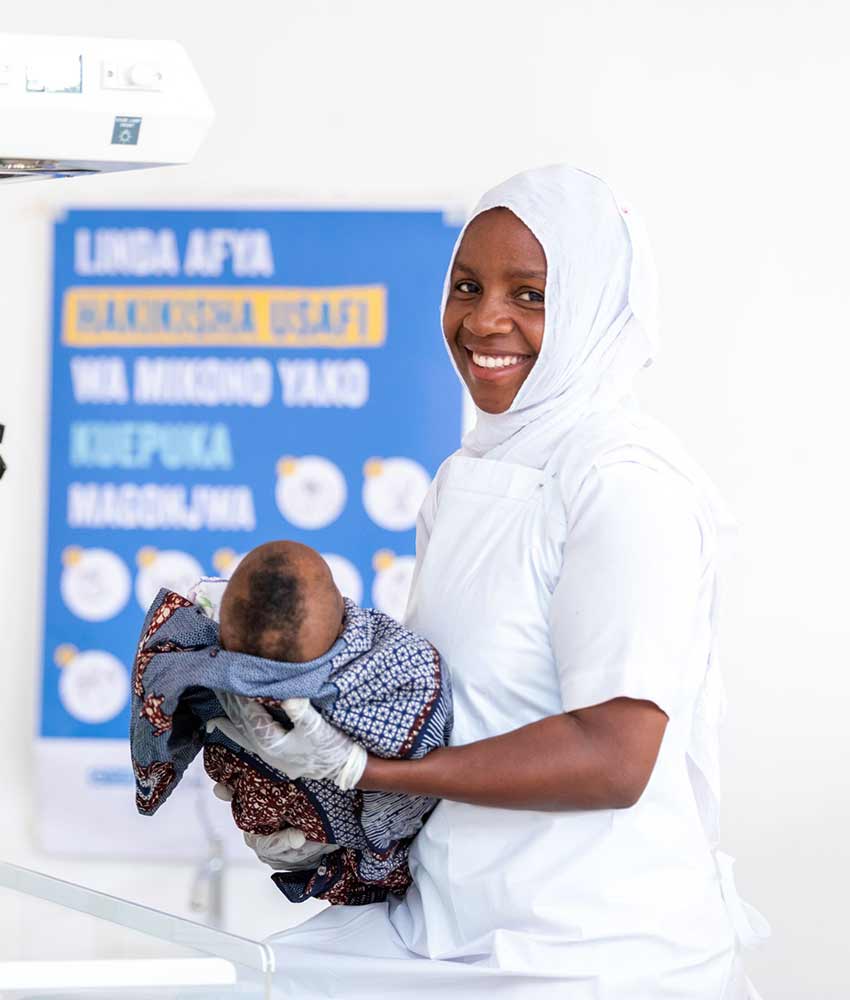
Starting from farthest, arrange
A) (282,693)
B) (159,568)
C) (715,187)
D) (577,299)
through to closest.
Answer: (159,568) < (715,187) < (577,299) < (282,693)

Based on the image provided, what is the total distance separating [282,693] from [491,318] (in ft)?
1.64

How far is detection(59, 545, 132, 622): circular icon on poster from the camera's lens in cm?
291

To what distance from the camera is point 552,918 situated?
4.13ft

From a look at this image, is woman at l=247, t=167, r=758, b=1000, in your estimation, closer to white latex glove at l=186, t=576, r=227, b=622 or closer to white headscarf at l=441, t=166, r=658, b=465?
white headscarf at l=441, t=166, r=658, b=465

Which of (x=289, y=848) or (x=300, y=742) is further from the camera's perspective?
(x=289, y=848)

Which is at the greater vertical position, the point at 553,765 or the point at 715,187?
the point at 715,187

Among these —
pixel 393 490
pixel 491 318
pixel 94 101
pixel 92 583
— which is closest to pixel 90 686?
pixel 92 583

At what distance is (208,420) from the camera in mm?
2918

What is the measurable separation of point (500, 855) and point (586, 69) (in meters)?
2.02

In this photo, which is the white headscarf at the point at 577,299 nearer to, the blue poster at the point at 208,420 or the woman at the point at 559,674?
the woman at the point at 559,674

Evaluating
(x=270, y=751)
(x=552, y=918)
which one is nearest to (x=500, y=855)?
(x=552, y=918)

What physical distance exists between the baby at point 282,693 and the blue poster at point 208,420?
1582mm

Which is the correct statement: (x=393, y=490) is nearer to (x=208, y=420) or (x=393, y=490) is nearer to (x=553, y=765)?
(x=208, y=420)

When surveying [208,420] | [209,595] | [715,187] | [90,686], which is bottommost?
[90,686]
